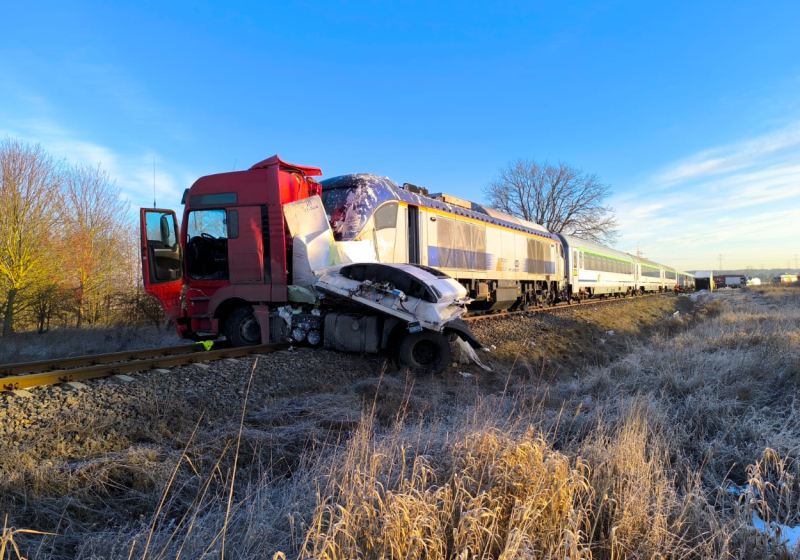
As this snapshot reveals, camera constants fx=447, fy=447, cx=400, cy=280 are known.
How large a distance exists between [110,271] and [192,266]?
1468 cm

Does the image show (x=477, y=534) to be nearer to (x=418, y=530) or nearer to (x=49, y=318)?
(x=418, y=530)

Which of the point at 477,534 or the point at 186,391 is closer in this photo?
the point at 477,534

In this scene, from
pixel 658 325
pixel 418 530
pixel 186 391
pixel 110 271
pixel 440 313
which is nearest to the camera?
pixel 418 530

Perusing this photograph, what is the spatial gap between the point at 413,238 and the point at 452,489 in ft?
26.8

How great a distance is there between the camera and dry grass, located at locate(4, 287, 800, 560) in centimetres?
206

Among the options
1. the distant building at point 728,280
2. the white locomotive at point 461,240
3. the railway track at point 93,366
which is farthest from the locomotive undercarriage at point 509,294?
the distant building at point 728,280

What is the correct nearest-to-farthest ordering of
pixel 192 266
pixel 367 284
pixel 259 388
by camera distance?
pixel 259 388 → pixel 367 284 → pixel 192 266

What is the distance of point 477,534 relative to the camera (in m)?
1.99

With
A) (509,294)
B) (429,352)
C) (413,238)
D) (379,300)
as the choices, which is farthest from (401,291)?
(509,294)

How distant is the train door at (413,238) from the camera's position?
10398mm

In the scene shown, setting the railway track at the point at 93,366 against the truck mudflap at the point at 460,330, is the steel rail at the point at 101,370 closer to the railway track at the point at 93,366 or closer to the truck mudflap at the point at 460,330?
the railway track at the point at 93,366

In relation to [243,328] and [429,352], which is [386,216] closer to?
[429,352]

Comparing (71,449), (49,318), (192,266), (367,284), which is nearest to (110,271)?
(49,318)

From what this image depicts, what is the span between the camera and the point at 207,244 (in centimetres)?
856
